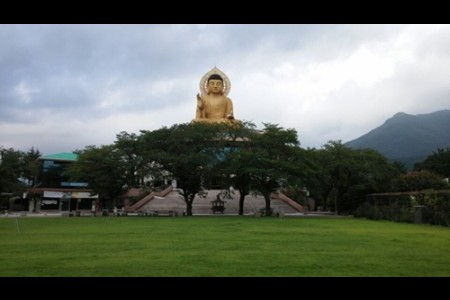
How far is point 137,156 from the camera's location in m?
35.3

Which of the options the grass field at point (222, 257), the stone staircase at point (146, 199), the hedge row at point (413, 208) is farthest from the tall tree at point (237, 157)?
the grass field at point (222, 257)

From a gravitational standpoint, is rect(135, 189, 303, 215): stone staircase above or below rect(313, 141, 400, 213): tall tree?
below

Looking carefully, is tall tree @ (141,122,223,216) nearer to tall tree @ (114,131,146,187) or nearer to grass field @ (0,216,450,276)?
tall tree @ (114,131,146,187)

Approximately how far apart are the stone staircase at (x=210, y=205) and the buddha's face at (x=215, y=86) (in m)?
14.4

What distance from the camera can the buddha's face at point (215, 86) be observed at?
50.9m

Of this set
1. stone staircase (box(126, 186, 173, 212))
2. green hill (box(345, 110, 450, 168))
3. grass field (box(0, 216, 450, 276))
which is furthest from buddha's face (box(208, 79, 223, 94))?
green hill (box(345, 110, 450, 168))

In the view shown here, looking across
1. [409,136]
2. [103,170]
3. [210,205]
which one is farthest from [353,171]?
[409,136]

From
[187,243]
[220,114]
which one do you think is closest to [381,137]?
[220,114]

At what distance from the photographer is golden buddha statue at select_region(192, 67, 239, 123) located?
2012 inches

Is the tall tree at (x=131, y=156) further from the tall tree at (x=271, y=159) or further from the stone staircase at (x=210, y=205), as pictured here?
the tall tree at (x=271, y=159)

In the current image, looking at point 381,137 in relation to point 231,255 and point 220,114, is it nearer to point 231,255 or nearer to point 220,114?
point 220,114

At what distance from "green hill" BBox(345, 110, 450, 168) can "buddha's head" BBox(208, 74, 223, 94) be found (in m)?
87.9
